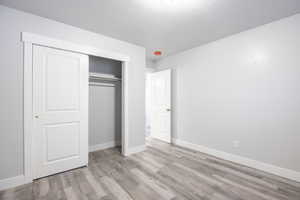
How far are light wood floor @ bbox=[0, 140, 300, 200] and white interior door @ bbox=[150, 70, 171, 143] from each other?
4.25 feet

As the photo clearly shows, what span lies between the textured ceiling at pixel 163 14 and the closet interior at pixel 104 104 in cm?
96

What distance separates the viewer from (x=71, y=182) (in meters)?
A: 1.93

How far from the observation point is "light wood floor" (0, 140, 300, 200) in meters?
1.66

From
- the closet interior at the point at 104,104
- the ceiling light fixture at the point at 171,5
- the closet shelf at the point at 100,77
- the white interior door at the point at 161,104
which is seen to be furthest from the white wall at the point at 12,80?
the white interior door at the point at 161,104

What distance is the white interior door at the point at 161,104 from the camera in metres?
3.78

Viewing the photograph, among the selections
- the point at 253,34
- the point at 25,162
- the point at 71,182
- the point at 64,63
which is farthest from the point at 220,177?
the point at 64,63

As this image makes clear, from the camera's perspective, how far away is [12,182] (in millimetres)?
1800

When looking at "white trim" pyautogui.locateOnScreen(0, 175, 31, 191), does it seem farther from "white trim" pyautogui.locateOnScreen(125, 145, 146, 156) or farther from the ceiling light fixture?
the ceiling light fixture

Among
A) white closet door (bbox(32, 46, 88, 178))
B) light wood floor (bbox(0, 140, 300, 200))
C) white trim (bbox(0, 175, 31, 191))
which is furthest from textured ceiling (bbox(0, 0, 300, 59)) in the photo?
light wood floor (bbox(0, 140, 300, 200))

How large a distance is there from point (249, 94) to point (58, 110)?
3393mm

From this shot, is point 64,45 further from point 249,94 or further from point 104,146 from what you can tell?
point 249,94

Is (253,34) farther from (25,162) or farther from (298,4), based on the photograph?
(25,162)

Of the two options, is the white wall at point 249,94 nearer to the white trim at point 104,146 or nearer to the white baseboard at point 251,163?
the white baseboard at point 251,163

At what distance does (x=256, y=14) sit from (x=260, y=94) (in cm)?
129
